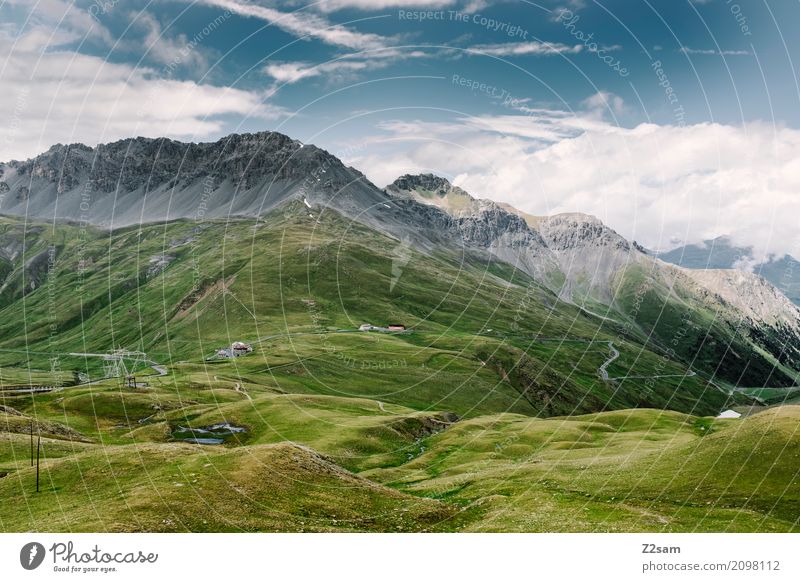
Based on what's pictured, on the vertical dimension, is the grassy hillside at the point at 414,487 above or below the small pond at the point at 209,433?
above

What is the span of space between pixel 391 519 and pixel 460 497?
1540 cm

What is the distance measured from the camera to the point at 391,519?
52.2m

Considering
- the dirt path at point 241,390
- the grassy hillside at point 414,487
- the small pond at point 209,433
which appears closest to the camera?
the grassy hillside at point 414,487

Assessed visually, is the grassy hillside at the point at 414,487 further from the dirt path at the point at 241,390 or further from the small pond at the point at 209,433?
the dirt path at the point at 241,390

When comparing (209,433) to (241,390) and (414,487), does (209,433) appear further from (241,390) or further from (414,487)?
(414,487)

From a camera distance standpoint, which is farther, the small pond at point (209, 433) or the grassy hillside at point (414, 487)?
the small pond at point (209, 433)

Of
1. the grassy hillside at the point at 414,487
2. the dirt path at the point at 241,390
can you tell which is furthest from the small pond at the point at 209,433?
the grassy hillside at the point at 414,487

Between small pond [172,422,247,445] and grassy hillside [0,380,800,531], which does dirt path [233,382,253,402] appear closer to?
small pond [172,422,247,445]

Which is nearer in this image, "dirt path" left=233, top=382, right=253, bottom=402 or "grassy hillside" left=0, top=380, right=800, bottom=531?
"grassy hillside" left=0, top=380, right=800, bottom=531

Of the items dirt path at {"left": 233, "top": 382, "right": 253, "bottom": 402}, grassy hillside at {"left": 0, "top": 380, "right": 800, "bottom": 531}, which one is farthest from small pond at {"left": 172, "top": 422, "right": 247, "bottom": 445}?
grassy hillside at {"left": 0, "top": 380, "right": 800, "bottom": 531}

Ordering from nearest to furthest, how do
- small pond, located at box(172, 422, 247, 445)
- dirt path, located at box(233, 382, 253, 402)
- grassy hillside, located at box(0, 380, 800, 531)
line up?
grassy hillside, located at box(0, 380, 800, 531) → small pond, located at box(172, 422, 247, 445) → dirt path, located at box(233, 382, 253, 402)

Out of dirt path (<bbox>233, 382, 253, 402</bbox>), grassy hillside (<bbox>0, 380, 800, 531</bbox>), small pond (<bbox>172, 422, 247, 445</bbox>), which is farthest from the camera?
dirt path (<bbox>233, 382, 253, 402</bbox>)

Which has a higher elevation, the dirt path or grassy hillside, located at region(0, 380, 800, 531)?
grassy hillside, located at region(0, 380, 800, 531)
